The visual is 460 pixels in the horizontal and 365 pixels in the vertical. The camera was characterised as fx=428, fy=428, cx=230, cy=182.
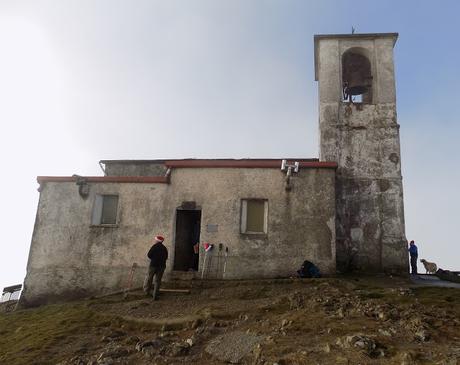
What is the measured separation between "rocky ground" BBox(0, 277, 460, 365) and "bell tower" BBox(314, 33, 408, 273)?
191cm

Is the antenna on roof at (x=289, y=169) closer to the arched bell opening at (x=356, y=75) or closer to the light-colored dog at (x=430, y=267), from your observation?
the arched bell opening at (x=356, y=75)

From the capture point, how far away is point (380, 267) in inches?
593

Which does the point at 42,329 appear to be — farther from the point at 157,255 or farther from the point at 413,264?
the point at 413,264

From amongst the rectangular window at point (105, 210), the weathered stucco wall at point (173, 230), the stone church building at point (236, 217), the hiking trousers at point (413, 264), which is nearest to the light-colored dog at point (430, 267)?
the hiking trousers at point (413, 264)

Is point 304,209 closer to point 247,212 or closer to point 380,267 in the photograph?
point 247,212

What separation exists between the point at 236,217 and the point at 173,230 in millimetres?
2253

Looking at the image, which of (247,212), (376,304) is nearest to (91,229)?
(247,212)

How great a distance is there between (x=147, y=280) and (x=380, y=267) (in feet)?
26.5

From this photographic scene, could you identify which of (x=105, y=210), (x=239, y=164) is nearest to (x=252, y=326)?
(x=239, y=164)

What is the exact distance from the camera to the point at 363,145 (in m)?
16.3

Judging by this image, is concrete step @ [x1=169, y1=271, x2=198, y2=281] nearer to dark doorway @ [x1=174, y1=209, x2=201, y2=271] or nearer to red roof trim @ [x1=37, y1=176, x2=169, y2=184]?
dark doorway @ [x1=174, y1=209, x2=201, y2=271]

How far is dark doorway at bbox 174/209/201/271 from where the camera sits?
1539 cm

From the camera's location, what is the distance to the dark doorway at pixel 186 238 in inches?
606

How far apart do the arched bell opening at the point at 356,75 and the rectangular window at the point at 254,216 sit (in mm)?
6338
